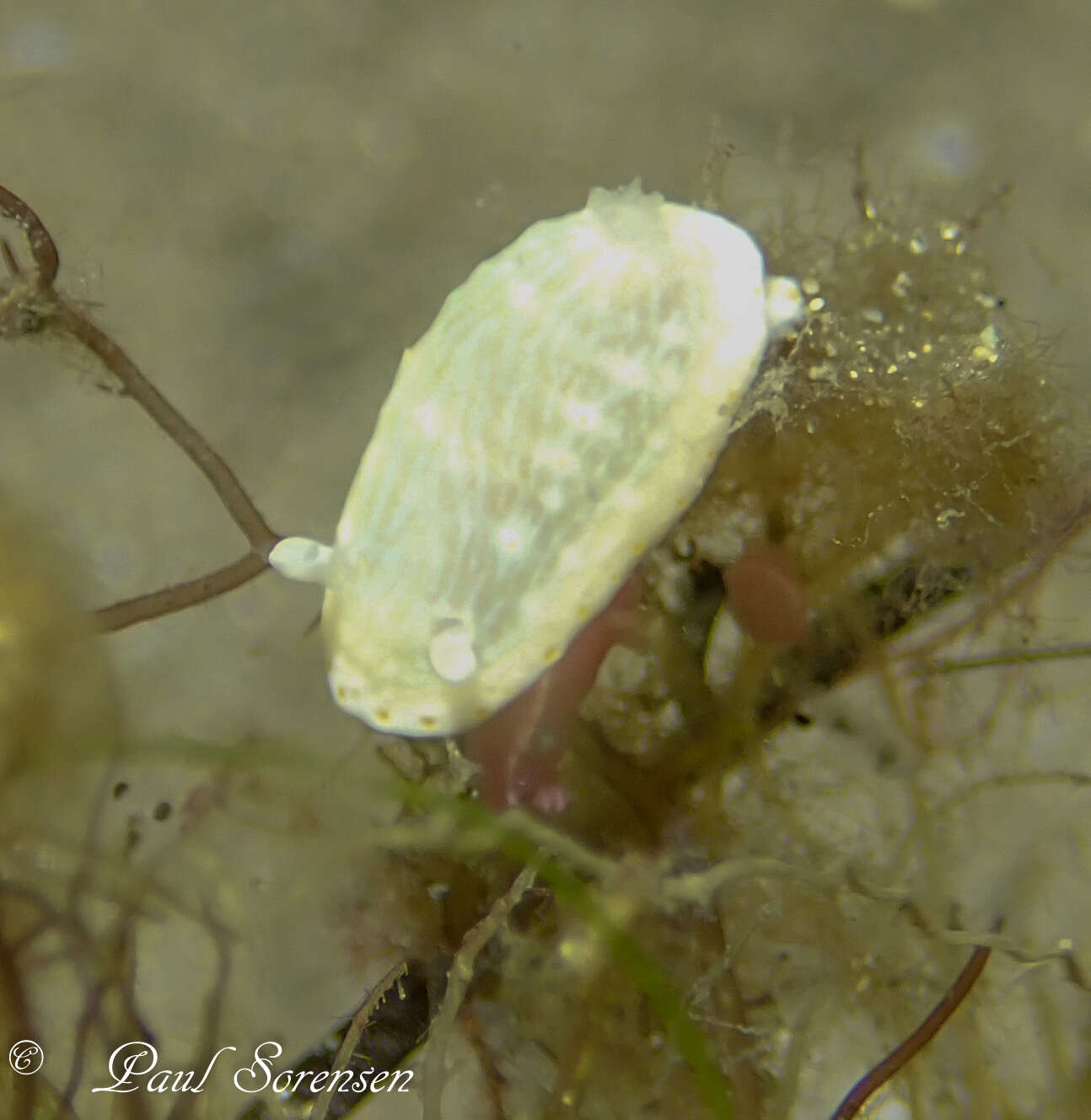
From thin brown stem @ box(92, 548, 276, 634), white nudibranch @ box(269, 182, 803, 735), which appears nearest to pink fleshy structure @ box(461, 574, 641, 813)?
white nudibranch @ box(269, 182, 803, 735)

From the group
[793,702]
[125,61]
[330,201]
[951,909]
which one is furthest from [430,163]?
[951,909]

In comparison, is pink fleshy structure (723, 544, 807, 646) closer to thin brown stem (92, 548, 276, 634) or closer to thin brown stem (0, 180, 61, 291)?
thin brown stem (92, 548, 276, 634)

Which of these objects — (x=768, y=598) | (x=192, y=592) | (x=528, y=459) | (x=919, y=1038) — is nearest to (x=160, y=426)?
(x=192, y=592)

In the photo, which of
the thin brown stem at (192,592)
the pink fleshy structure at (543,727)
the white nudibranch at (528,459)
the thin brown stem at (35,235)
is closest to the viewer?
the white nudibranch at (528,459)

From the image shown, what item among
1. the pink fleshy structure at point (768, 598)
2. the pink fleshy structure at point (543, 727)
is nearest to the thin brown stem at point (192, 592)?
the pink fleshy structure at point (543, 727)

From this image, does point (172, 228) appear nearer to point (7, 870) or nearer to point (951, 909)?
point (7, 870)

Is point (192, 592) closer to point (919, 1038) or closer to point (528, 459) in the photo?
point (528, 459)

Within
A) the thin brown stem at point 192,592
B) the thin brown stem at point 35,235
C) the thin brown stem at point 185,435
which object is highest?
the thin brown stem at point 35,235

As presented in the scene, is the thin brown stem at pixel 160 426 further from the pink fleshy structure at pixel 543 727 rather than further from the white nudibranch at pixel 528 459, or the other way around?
the pink fleshy structure at pixel 543 727
